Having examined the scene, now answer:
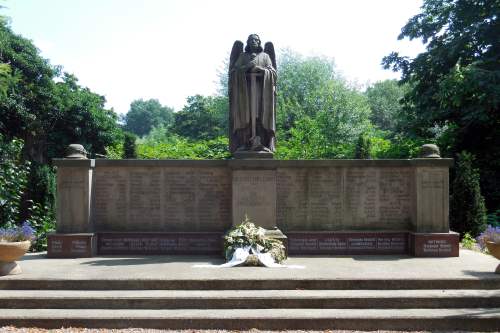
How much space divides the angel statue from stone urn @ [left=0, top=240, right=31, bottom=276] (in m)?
4.66

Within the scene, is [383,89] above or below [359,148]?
above

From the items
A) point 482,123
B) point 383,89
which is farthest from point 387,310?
point 383,89

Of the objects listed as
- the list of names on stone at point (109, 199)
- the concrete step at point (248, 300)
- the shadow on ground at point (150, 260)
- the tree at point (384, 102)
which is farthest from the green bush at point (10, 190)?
the tree at point (384, 102)

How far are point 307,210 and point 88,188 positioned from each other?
4864 mm

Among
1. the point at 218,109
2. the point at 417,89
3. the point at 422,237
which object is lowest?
the point at 422,237

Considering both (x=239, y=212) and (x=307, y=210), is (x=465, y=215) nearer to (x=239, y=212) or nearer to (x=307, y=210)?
(x=307, y=210)

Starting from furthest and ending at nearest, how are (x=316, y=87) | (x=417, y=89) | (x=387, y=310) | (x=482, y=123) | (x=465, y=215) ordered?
(x=316, y=87)
(x=417, y=89)
(x=482, y=123)
(x=465, y=215)
(x=387, y=310)

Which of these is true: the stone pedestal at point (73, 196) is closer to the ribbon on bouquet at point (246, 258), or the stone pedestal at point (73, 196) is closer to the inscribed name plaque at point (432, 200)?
the ribbon on bouquet at point (246, 258)

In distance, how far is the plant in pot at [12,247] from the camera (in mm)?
8406

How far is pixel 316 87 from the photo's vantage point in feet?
144

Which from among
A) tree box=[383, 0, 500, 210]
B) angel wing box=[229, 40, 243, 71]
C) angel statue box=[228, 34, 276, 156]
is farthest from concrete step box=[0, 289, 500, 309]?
tree box=[383, 0, 500, 210]

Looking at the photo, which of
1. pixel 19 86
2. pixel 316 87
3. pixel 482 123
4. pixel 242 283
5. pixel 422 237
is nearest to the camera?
pixel 242 283

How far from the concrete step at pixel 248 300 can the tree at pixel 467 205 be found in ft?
23.5

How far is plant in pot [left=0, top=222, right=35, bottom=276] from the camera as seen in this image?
331 inches
